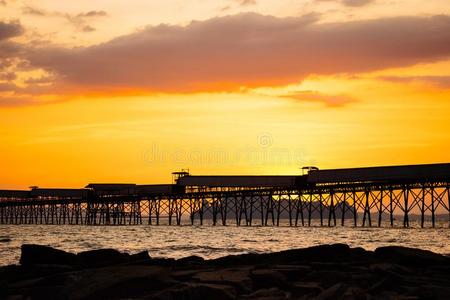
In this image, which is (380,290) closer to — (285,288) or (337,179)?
(285,288)

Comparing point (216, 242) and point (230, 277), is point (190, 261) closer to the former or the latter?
point (230, 277)

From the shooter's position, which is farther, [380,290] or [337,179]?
[337,179]

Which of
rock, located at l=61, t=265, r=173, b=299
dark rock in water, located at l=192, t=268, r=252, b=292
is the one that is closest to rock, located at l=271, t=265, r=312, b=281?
dark rock in water, located at l=192, t=268, r=252, b=292

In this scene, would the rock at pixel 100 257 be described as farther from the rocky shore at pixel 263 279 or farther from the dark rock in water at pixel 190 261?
the dark rock in water at pixel 190 261

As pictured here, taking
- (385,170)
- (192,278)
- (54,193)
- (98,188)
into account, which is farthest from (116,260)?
(54,193)

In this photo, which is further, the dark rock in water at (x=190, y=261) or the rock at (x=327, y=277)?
the dark rock in water at (x=190, y=261)

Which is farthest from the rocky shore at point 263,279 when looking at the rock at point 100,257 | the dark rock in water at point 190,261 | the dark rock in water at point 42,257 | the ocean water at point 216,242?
the ocean water at point 216,242

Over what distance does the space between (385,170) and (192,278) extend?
234ft

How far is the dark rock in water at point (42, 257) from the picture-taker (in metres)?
19.4

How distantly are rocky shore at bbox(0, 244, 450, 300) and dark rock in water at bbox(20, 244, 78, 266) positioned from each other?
69 cm

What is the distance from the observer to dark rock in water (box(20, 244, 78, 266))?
63.6ft

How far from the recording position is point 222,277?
1519cm

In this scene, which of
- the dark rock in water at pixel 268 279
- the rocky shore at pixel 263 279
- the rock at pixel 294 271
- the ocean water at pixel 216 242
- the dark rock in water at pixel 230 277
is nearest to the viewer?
the rocky shore at pixel 263 279

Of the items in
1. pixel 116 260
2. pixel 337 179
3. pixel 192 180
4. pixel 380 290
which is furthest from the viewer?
pixel 192 180
